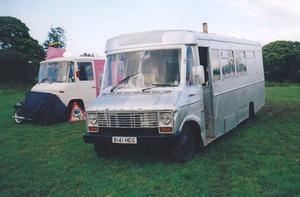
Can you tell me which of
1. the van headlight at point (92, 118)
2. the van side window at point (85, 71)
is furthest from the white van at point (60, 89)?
the van headlight at point (92, 118)

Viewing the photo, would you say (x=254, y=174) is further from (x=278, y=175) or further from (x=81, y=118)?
(x=81, y=118)

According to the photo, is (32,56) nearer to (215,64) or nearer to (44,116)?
(44,116)

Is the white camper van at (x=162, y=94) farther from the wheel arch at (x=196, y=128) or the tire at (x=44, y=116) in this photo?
the tire at (x=44, y=116)

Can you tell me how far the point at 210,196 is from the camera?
20.1ft

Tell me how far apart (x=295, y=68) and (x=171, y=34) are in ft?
105

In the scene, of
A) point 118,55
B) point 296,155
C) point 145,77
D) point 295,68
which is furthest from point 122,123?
point 295,68

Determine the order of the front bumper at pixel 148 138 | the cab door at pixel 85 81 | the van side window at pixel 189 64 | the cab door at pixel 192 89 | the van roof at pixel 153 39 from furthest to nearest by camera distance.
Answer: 1. the cab door at pixel 85 81
2. the van roof at pixel 153 39
3. the van side window at pixel 189 64
4. the cab door at pixel 192 89
5. the front bumper at pixel 148 138

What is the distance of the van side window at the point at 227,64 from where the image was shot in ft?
34.0

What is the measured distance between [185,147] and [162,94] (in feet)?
3.99

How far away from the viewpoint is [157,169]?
771 centimetres

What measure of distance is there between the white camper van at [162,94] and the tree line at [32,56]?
92.2ft

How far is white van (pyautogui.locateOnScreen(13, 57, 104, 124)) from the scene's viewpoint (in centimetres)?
1470

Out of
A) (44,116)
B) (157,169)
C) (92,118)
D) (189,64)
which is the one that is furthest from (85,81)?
(157,169)

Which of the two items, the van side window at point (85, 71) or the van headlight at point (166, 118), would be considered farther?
the van side window at point (85, 71)
